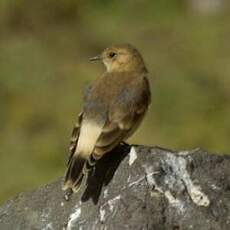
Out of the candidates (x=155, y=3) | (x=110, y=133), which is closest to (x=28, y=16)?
(x=155, y=3)

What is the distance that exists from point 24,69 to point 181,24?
440cm

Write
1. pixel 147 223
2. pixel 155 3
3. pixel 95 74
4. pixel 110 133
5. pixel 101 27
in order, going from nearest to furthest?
pixel 147 223, pixel 110 133, pixel 95 74, pixel 101 27, pixel 155 3

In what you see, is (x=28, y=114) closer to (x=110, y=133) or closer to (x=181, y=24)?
(x=181, y=24)

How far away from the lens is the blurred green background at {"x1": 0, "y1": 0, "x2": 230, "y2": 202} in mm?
18328

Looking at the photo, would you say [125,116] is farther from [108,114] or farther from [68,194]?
[68,194]

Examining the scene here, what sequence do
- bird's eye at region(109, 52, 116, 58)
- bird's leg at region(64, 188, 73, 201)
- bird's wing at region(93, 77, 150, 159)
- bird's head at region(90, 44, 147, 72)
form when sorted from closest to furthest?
bird's leg at region(64, 188, 73, 201) < bird's wing at region(93, 77, 150, 159) < bird's head at region(90, 44, 147, 72) < bird's eye at region(109, 52, 116, 58)

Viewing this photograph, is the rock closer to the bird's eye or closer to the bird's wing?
the bird's wing

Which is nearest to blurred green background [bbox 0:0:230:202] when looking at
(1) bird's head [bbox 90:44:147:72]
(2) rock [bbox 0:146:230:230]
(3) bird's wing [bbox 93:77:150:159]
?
(1) bird's head [bbox 90:44:147:72]

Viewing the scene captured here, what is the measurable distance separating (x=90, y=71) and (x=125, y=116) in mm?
10375

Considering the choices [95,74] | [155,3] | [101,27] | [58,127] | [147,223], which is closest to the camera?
[147,223]

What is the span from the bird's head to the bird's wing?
50cm

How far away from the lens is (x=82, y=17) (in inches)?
1016

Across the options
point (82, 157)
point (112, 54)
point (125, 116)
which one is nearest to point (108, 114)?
point (125, 116)

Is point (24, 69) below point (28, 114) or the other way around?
the other way around
